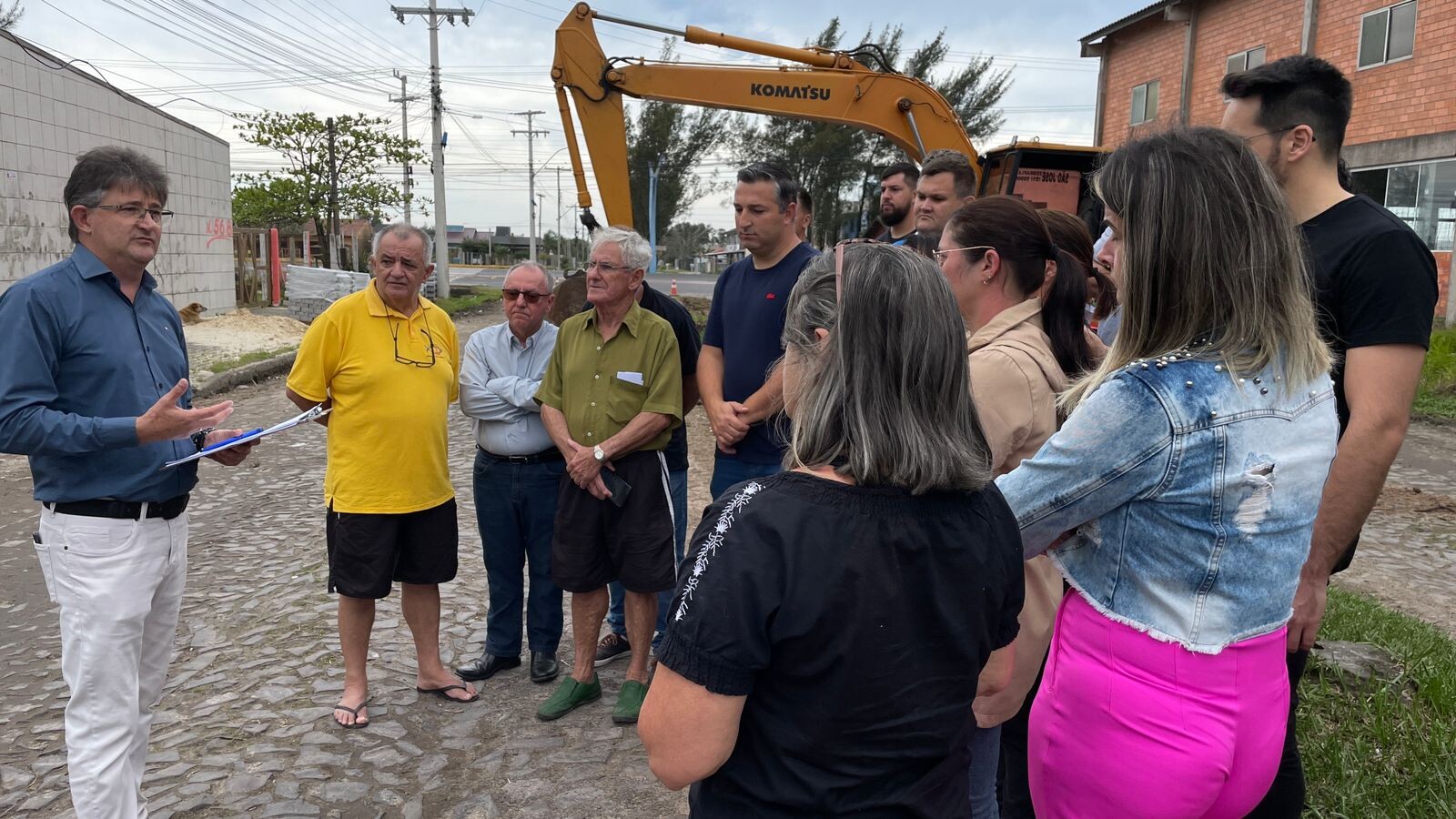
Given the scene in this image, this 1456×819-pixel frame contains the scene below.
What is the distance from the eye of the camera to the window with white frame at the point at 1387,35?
15680 mm

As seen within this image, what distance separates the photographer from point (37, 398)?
286 cm

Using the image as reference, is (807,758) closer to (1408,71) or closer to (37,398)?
(37,398)

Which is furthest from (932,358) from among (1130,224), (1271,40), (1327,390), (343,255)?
(343,255)

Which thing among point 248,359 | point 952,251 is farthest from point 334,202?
point 952,251

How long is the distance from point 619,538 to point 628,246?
1308 mm

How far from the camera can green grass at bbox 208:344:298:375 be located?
13587 mm

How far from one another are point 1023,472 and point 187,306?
20995mm

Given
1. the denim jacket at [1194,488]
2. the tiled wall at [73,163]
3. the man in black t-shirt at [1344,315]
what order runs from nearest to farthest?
the denim jacket at [1194,488] < the man in black t-shirt at [1344,315] < the tiled wall at [73,163]

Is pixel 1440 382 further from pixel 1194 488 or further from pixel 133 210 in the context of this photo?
pixel 133 210

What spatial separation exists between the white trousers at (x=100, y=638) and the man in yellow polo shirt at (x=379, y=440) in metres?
0.99

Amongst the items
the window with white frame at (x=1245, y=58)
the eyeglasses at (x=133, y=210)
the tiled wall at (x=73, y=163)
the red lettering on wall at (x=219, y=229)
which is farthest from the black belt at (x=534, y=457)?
the red lettering on wall at (x=219, y=229)

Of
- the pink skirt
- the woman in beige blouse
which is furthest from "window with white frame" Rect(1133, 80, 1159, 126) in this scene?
the pink skirt

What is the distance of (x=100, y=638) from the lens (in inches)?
117

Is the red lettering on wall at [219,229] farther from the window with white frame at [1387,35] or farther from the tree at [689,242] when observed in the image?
the tree at [689,242]
